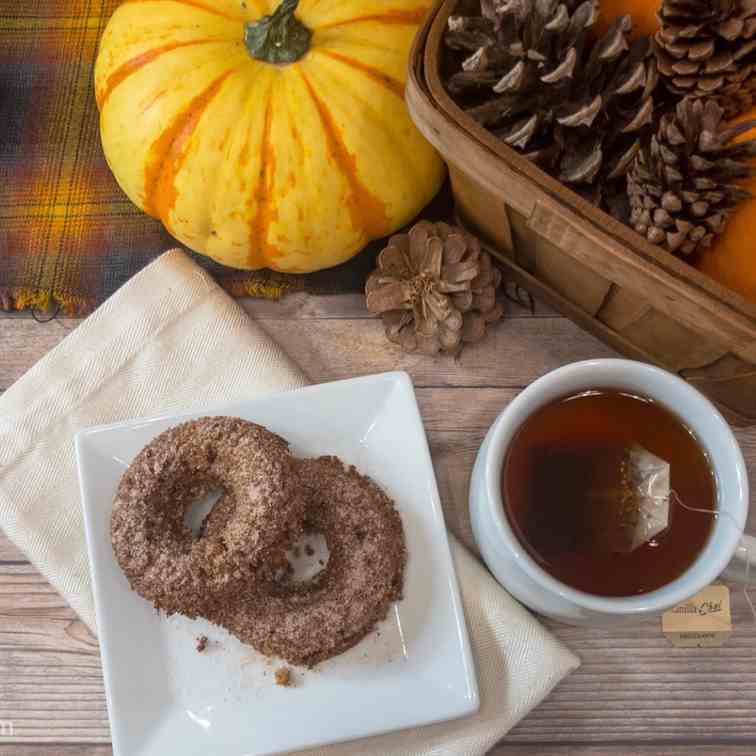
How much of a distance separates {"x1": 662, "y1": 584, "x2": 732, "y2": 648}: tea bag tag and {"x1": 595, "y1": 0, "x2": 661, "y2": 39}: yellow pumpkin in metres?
0.52

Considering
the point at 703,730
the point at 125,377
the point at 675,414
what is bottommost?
the point at 703,730

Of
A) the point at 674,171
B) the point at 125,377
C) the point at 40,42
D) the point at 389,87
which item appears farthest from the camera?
the point at 40,42

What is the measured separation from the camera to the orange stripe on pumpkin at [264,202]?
753mm

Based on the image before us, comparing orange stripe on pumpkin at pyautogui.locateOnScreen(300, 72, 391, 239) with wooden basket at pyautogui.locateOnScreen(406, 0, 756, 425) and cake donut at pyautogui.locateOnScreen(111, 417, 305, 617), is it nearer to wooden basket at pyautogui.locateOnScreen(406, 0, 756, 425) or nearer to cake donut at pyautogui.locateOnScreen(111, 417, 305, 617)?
wooden basket at pyautogui.locateOnScreen(406, 0, 756, 425)

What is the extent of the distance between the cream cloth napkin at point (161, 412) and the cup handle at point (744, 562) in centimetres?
20

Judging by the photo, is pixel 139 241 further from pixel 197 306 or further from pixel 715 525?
pixel 715 525

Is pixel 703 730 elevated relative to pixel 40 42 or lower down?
lower down

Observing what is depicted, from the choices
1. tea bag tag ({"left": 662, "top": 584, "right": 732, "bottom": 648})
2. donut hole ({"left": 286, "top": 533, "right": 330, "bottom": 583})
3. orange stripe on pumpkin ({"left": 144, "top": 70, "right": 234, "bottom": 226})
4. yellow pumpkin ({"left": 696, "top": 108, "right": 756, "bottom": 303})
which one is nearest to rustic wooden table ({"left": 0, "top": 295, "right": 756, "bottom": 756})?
tea bag tag ({"left": 662, "top": 584, "right": 732, "bottom": 648})

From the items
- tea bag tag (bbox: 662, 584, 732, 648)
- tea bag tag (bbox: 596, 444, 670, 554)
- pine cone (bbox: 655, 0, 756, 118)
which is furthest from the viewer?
tea bag tag (bbox: 662, 584, 732, 648)

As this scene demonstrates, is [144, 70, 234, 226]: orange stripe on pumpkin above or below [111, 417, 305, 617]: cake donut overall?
above

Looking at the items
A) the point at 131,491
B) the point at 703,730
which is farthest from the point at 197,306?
the point at 703,730

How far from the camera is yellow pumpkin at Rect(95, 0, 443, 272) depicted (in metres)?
0.75

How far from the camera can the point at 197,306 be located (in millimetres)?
891

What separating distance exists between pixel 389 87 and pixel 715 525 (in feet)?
1.53
